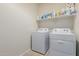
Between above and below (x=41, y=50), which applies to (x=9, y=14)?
above

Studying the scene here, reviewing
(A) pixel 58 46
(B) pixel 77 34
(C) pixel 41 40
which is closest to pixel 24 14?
(C) pixel 41 40

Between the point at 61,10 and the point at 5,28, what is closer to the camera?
the point at 5,28

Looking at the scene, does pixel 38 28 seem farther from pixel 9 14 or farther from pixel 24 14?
pixel 9 14

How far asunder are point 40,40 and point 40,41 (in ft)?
0.05

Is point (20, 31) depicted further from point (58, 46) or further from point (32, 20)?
Answer: point (58, 46)

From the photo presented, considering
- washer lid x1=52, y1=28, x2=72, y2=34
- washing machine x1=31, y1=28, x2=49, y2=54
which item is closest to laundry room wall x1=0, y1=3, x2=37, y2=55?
washing machine x1=31, y1=28, x2=49, y2=54

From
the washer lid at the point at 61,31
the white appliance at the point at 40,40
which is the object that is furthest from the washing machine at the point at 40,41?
the washer lid at the point at 61,31

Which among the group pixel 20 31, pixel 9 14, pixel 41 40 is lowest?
pixel 41 40

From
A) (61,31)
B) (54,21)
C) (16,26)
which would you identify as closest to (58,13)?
(54,21)

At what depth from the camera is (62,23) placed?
1352mm

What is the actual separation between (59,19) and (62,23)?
0.28 feet

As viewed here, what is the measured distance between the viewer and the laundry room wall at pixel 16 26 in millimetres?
1288

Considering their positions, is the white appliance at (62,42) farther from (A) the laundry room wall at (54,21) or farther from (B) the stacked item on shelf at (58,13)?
(B) the stacked item on shelf at (58,13)

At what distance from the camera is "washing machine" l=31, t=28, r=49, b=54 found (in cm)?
138
